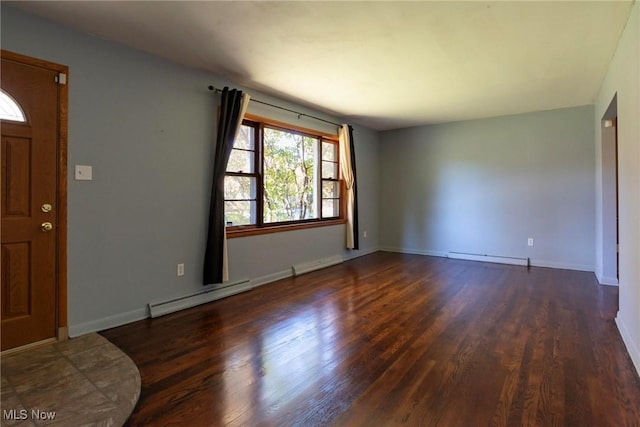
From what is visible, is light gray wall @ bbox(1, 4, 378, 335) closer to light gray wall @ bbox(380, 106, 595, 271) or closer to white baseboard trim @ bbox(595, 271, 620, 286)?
light gray wall @ bbox(380, 106, 595, 271)

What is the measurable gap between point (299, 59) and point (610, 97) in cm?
309

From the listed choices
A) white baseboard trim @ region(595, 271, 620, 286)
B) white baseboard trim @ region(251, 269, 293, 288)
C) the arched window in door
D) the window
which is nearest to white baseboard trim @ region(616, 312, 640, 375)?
white baseboard trim @ region(595, 271, 620, 286)

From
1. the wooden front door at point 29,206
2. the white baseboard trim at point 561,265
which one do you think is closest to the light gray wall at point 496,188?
the white baseboard trim at point 561,265

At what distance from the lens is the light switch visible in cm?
269

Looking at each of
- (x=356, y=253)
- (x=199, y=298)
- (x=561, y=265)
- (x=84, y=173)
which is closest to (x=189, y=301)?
(x=199, y=298)

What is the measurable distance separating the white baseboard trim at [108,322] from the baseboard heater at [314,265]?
2.13 meters

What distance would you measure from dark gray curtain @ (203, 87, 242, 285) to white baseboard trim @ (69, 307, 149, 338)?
68 centimetres

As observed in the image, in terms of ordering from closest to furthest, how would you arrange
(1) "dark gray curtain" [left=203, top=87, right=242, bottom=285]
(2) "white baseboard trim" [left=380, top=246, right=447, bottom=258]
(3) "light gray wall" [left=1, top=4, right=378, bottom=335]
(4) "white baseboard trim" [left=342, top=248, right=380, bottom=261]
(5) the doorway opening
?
1. (3) "light gray wall" [left=1, top=4, right=378, bottom=335]
2. (1) "dark gray curtain" [left=203, top=87, right=242, bottom=285]
3. (5) the doorway opening
4. (4) "white baseboard trim" [left=342, top=248, right=380, bottom=261]
5. (2) "white baseboard trim" [left=380, top=246, right=447, bottom=258]

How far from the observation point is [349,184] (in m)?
5.79

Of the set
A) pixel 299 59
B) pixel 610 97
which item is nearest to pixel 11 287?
pixel 299 59

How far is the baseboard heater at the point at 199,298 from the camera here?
10.4ft

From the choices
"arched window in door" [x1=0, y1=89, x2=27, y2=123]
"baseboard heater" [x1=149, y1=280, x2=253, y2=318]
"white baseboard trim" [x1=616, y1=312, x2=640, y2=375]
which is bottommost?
"white baseboard trim" [x1=616, y1=312, x2=640, y2=375]

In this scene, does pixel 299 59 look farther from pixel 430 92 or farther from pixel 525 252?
pixel 525 252

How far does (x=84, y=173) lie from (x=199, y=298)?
1.60 meters
